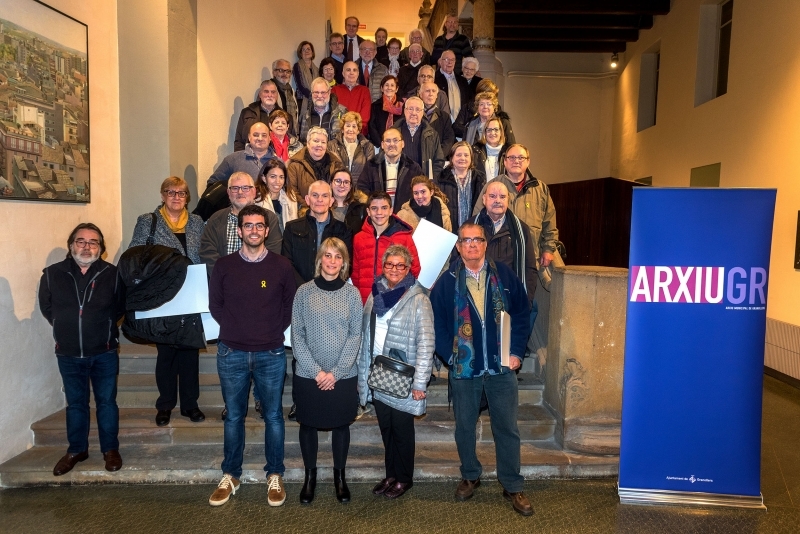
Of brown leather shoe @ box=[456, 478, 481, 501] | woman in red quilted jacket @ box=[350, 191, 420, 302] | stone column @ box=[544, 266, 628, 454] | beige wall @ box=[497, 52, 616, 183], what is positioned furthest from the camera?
beige wall @ box=[497, 52, 616, 183]

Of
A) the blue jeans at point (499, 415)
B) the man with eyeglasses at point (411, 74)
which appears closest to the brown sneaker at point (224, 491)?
the blue jeans at point (499, 415)

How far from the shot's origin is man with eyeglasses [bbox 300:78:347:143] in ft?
18.6

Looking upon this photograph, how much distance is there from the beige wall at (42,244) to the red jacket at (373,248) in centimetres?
230

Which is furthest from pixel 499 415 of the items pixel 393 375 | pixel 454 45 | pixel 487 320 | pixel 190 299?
pixel 454 45

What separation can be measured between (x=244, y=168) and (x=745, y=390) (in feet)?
13.4

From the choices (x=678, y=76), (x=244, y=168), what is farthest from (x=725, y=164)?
(x=244, y=168)

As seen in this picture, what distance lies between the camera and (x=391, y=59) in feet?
26.0

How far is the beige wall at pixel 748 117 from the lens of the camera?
20.8ft

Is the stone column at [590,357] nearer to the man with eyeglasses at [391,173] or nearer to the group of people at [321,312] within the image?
the group of people at [321,312]

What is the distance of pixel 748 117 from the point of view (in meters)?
7.31

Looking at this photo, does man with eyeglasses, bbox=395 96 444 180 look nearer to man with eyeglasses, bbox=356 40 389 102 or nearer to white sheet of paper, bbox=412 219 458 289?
white sheet of paper, bbox=412 219 458 289

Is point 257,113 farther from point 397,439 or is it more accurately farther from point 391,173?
point 397,439

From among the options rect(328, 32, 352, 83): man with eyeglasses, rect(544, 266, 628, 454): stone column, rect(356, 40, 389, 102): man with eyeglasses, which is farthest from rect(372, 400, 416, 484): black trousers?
rect(328, 32, 352, 83): man with eyeglasses

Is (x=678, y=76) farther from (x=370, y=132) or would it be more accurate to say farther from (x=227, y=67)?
(x=227, y=67)
